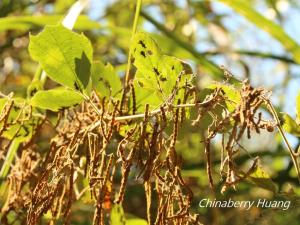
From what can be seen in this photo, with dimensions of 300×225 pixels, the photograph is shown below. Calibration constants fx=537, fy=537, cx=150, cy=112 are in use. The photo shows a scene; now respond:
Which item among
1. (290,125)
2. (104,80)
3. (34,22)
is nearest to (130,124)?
(104,80)

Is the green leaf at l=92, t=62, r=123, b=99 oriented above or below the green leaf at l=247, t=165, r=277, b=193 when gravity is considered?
above

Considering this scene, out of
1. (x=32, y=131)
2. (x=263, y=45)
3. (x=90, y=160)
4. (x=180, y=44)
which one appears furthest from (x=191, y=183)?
(x=263, y=45)

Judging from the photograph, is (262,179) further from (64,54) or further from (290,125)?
(64,54)

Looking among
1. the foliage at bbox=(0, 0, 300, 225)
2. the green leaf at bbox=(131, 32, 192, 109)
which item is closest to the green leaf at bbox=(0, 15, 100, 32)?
the foliage at bbox=(0, 0, 300, 225)

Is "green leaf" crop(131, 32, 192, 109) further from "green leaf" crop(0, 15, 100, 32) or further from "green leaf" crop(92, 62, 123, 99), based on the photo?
"green leaf" crop(0, 15, 100, 32)

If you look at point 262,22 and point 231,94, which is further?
point 262,22

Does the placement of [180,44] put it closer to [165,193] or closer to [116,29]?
[116,29]

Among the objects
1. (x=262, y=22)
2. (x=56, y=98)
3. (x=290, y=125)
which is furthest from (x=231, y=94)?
(x=262, y=22)

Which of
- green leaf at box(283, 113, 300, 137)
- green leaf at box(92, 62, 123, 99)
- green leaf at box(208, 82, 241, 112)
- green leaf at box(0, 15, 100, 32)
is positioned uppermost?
green leaf at box(208, 82, 241, 112)

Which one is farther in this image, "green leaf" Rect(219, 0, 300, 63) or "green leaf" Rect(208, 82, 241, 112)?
"green leaf" Rect(219, 0, 300, 63)
